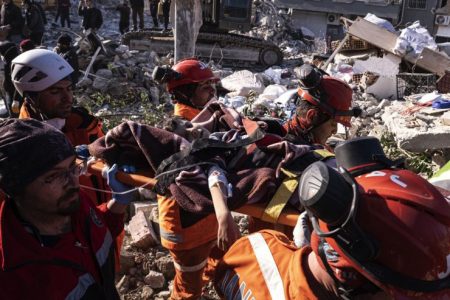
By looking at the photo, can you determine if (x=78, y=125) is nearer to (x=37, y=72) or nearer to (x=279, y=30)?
(x=37, y=72)

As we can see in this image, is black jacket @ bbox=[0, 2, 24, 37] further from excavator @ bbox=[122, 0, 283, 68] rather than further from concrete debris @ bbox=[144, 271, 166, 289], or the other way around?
concrete debris @ bbox=[144, 271, 166, 289]

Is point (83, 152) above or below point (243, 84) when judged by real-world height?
above

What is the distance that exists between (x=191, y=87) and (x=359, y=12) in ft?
77.7

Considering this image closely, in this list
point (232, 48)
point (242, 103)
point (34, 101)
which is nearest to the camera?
point (34, 101)

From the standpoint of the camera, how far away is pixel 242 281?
1.78 m

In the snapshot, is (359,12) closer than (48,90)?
No

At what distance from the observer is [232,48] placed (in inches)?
637

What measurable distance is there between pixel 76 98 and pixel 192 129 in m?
7.70

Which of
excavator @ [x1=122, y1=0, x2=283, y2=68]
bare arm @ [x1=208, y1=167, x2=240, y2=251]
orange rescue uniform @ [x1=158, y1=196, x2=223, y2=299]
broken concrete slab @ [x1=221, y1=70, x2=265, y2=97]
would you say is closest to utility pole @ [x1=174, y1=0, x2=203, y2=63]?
broken concrete slab @ [x1=221, y1=70, x2=265, y2=97]

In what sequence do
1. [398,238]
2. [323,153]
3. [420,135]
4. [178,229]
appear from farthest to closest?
[420,135], [178,229], [323,153], [398,238]

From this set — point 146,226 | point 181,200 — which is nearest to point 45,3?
point 146,226

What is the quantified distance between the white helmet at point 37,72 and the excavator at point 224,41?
1213 centimetres

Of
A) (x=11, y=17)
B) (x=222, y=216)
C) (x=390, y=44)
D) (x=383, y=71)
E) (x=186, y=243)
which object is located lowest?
(x=383, y=71)

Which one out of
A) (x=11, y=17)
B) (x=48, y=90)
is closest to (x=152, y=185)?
(x=48, y=90)
